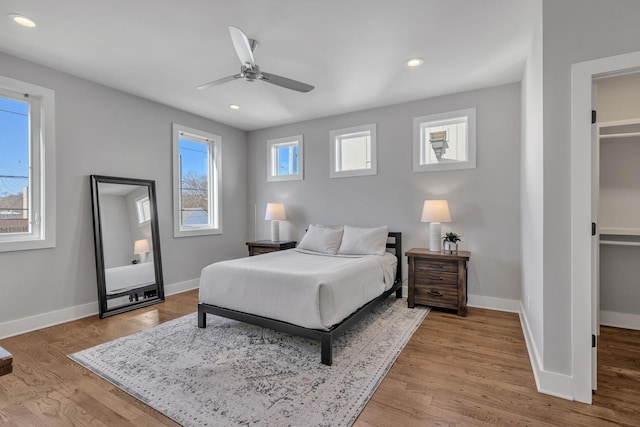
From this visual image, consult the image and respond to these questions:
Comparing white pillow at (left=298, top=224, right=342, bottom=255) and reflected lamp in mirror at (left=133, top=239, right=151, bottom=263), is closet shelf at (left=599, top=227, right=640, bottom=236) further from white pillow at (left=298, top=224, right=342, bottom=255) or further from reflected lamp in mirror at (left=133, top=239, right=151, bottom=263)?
reflected lamp in mirror at (left=133, top=239, right=151, bottom=263)

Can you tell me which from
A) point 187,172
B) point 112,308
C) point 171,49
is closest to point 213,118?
point 187,172

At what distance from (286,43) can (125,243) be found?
10.5 feet

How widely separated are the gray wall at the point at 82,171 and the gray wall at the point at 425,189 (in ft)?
6.10

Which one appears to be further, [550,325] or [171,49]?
[171,49]

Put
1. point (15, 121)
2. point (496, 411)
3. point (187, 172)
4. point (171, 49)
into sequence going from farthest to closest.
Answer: point (187, 172) < point (15, 121) < point (171, 49) < point (496, 411)

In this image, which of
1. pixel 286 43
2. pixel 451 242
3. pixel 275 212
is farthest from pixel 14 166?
pixel 451 242

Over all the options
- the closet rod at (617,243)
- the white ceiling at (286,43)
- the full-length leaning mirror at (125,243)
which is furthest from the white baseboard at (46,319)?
the closet rod at (617,243)

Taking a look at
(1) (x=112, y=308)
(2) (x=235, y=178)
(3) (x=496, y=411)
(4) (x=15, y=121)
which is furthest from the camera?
(2) (x=235, y=178)

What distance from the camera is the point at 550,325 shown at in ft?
6.75

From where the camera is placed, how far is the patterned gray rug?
1.89 metres

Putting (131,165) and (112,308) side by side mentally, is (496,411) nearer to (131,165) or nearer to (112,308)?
(112,308)

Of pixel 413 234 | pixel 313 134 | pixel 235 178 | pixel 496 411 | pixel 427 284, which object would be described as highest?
pixel 313 134

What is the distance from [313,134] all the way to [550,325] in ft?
13.6

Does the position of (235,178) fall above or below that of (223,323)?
above
